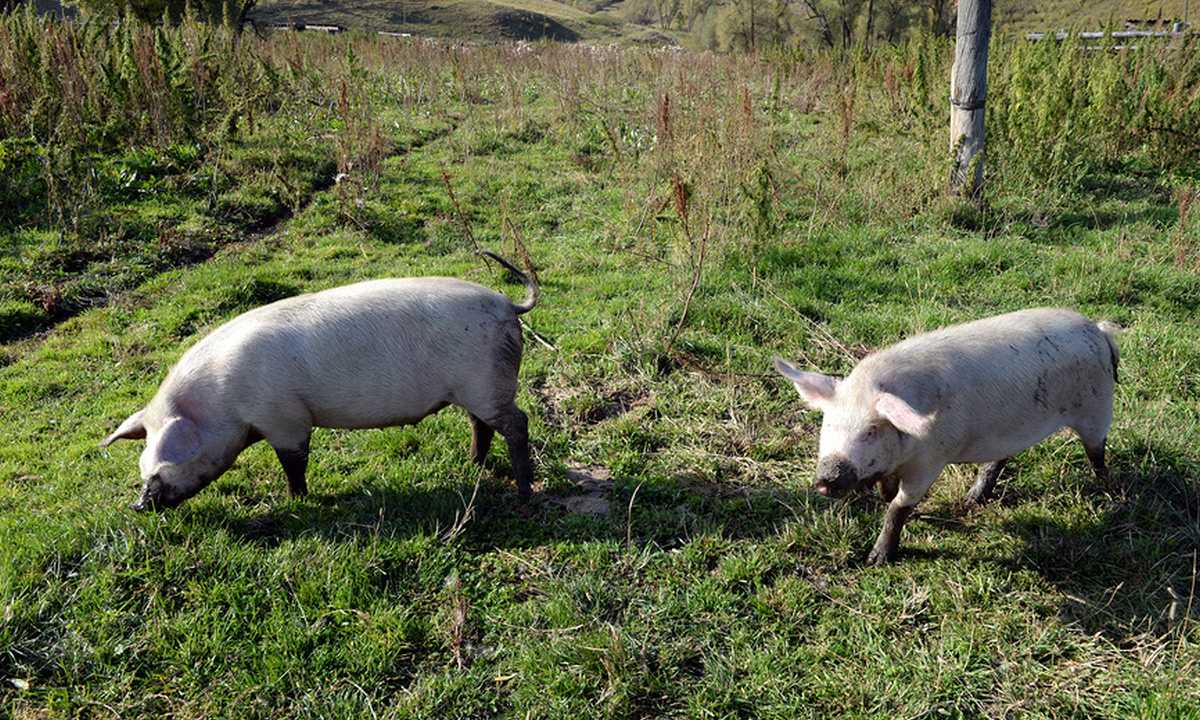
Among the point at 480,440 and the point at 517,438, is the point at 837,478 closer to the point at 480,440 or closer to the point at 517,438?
the point at 517,438

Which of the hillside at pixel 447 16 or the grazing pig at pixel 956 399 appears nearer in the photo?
the grazing pig at pixel 956 399

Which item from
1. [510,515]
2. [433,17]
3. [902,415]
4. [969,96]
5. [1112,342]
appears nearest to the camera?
[902,415]

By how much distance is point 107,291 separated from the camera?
6336mm

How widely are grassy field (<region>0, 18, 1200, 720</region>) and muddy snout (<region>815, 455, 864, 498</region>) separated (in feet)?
1.67

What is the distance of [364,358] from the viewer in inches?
141

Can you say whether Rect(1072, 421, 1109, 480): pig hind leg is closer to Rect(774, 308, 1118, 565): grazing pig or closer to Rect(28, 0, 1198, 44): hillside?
Rect(774, 308, 1118, 565): grazing pig

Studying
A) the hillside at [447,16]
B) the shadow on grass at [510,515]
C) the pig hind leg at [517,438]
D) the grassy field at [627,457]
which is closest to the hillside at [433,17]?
the hillside at [447,16]

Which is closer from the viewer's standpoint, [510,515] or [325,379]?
[325,379]

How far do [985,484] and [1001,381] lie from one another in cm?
73

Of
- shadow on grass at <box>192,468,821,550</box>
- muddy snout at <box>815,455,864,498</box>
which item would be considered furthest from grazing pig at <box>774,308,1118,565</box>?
shadow on grass at <box>192,468,821,550</box>

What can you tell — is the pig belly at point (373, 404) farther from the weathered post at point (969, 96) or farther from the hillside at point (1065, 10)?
the hillside at point (1065, 10)

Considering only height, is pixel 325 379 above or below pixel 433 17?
below

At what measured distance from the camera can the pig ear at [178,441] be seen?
330 centimetres

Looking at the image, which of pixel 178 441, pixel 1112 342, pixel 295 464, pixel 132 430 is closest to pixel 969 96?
pixel 1112 342
